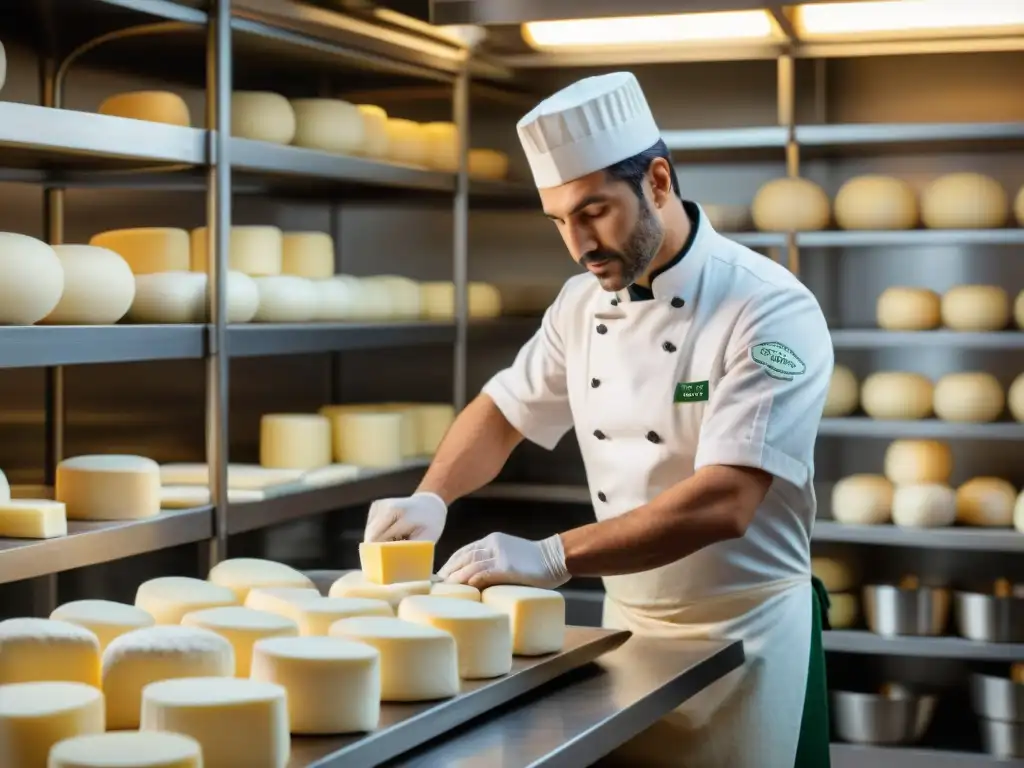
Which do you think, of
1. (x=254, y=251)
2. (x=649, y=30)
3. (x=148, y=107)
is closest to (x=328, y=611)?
(x=148, y=107)

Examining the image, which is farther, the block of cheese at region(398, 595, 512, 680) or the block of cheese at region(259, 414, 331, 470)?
the block of cheese at region(259, 414, 331, 470)

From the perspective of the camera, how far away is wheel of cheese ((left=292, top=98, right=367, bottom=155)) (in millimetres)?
3383

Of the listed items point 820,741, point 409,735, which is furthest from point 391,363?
point 409,735

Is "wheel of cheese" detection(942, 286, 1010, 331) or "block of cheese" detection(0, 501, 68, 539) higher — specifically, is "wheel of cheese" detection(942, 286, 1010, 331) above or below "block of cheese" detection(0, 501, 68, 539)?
above

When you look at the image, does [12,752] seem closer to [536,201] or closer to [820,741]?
[820,741]

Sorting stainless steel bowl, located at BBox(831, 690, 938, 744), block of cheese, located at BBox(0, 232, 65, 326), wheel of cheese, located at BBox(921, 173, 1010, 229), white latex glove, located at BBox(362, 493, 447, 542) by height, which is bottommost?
stainless steel bowl, located at BBox(831, 690, 938, 744)

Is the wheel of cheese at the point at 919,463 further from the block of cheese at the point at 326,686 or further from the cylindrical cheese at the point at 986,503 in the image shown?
the block of cheese at the point at 326,686

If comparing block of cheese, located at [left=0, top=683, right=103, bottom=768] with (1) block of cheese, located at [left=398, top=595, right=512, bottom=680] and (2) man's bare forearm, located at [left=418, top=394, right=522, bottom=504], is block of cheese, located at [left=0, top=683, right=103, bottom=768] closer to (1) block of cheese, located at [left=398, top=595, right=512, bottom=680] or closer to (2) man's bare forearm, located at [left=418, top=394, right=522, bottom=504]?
(1) block of cheese, located at [left=398, top=595, right=512, bottom=680]

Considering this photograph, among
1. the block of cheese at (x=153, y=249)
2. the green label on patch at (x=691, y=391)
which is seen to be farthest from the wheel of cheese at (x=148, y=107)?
the green label on patch at (x=691, y=391)

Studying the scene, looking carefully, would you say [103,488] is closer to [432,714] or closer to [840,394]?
[432,714]

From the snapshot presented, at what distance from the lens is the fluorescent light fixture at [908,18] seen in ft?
11.4

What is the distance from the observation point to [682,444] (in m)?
2.38

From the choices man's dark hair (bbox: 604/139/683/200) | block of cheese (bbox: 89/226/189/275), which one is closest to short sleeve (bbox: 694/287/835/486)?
man's dark hair (bbox: 604/139/683/200)

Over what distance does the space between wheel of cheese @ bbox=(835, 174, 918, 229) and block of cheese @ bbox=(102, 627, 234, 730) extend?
288 centimetres
